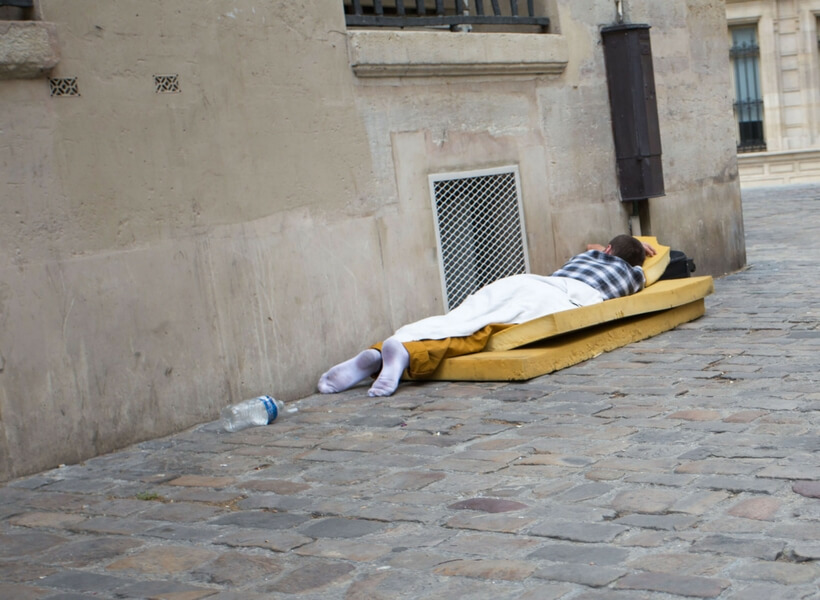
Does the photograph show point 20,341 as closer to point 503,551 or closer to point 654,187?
point 503,551

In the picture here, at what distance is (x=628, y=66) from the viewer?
9.52m

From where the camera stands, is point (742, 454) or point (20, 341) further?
point (20, 341)

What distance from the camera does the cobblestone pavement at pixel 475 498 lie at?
11.2 ft

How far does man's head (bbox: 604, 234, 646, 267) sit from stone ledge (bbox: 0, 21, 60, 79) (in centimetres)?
445

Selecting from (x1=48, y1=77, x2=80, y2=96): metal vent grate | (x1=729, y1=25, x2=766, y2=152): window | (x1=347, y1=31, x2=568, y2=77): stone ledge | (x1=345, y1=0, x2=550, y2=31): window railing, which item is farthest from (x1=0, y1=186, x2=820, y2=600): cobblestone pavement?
(x1=729, y1=25, x2=766, y2=152): window

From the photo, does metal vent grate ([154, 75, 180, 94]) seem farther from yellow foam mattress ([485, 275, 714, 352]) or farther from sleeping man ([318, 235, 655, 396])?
yellow foam mattress ([485, 275, 714, 352])

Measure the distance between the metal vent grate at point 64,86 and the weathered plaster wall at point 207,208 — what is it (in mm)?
29

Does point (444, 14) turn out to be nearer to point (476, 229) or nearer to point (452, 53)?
point (452, 53)

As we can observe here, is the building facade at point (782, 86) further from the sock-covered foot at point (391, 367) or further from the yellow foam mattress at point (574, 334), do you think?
the sock-covered foot at point (391, 367)

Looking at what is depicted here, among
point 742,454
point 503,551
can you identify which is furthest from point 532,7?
point 503,551

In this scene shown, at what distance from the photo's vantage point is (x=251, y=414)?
244 inches

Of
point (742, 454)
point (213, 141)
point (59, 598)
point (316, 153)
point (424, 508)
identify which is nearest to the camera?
point (59, 598)

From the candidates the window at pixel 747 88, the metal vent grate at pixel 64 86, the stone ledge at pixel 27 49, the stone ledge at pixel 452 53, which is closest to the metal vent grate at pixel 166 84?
the metal vent grate at pixel 64 86

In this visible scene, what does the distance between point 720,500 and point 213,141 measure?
12.4ft
